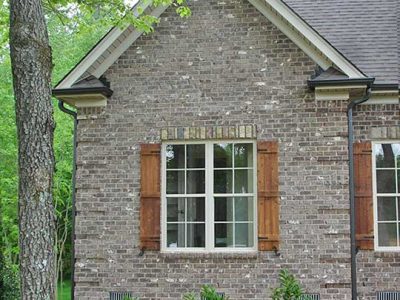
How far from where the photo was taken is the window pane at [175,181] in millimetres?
10664

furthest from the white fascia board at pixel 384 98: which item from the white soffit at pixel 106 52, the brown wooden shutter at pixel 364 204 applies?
the white soffit at pixel 106 52

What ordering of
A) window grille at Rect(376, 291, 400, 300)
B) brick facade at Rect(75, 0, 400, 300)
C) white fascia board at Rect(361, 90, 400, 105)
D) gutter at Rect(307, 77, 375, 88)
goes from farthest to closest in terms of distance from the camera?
white fascia board at Rect(361, 90, 400, 105)
window grille at Rect(376, 291, 400, 300)
brick facade at Rect(75, 0, 400, 300)
gutter at Rect(307, 77, 375, 88)

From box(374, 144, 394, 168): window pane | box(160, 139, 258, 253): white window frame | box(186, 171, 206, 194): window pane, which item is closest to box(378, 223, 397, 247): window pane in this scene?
box(374, 144, 394, 168): window pane

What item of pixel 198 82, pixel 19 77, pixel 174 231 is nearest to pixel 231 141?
pixel 198 82

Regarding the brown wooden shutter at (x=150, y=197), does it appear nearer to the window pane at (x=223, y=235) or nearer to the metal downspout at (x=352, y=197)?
the window pane at (x=223, y=235)

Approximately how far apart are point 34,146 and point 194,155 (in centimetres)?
404

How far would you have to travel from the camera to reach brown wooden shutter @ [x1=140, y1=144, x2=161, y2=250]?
10.4 m

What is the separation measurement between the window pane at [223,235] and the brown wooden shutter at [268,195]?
549 millimetres

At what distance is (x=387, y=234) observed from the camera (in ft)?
35.4

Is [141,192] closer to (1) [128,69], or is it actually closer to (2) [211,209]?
(2) [211,209]

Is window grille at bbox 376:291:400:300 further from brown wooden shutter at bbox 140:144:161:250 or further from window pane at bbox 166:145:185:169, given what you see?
window pane at bbox 166:145:185:169

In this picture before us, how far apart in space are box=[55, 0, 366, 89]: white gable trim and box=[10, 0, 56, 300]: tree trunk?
327 cm

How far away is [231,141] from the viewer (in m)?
10.5

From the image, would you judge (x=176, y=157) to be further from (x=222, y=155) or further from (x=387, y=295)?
(x=387, y=295)
